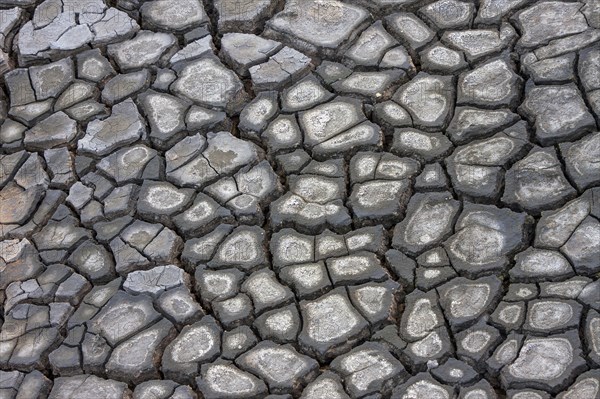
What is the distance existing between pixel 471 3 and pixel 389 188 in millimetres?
1164

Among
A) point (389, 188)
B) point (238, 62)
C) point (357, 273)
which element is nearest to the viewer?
point (357, 273)

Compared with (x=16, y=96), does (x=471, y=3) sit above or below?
above

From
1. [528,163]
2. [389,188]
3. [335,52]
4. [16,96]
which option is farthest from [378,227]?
[16,96]

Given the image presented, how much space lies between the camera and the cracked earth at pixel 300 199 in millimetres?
3734

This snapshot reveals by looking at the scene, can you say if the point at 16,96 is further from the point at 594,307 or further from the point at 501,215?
the point at 594,307

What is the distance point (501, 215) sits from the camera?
4.07 m

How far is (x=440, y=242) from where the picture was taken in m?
4.03

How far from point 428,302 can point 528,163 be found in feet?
2.41

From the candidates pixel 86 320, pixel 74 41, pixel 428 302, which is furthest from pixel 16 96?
pixel 428 302

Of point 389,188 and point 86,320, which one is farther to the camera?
point 389,188

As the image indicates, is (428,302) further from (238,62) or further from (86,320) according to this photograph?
(238,62)

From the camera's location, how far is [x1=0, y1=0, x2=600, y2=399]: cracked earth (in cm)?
373

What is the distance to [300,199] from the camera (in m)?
4.26

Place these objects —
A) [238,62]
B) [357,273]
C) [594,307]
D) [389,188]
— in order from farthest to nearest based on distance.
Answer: [238,62], [389,188], [357,273], [594,307]
